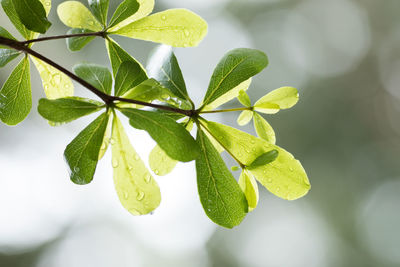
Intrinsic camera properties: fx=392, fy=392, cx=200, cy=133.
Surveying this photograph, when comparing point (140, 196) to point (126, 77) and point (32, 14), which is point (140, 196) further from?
point (32, 14)

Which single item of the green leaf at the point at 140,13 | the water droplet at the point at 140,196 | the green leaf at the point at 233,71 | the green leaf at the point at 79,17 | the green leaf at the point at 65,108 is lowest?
the water droplet at the point at 140,196

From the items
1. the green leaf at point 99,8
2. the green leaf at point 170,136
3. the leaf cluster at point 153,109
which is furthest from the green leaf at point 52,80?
the green leaf at point 170,136

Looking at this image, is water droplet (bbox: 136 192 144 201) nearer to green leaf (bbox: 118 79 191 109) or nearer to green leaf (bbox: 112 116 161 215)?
green leaf (bbox: 112 116 161 215)

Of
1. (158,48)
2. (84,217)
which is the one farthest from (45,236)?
(158,48)

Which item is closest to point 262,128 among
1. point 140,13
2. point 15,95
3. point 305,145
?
point 140,13

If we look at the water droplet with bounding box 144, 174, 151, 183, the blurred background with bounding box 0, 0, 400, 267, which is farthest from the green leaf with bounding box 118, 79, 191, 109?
the blurred background with bounding box 0, 0, 400, 267

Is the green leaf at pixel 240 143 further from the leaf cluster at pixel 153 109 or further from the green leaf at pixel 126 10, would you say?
the green leaf at pixel 126 10
